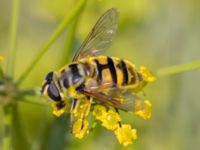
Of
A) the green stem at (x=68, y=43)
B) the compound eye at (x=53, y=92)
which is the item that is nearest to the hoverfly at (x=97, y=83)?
the compound eye at (x=53, y=92)

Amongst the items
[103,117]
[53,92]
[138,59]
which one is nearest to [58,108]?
[53,92]

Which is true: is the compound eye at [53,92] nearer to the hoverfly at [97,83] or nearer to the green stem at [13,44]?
the hoverfly at [97,83]

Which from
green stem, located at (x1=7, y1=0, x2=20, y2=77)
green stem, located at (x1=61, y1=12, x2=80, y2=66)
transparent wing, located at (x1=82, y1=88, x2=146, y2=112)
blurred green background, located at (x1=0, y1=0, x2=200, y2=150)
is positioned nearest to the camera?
transparent wing, located at (x1=82, y1=88, x2=146, y2=112)

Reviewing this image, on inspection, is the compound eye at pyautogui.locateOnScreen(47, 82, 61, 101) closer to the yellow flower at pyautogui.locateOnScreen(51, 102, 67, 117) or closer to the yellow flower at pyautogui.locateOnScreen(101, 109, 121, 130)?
the yellow flower at pyautogui.locateOnScreen(51, 102, 67, 117)

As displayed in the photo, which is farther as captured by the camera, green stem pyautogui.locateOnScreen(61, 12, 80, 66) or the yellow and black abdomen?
green stem pyautogui.locateOnScreen(61, 12, 80, 66)

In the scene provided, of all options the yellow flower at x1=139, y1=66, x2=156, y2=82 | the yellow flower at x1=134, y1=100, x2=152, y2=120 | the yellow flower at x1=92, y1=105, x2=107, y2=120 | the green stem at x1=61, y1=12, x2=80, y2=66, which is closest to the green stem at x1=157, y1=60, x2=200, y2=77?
the yellow flower at x1=139, y1=66, x2=156, y2=82

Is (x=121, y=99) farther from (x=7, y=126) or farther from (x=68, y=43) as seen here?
(x=68, y=43)

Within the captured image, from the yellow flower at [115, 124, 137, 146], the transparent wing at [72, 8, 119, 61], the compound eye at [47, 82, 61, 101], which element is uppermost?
the transparent wing at [72, 8, 119, 61]
